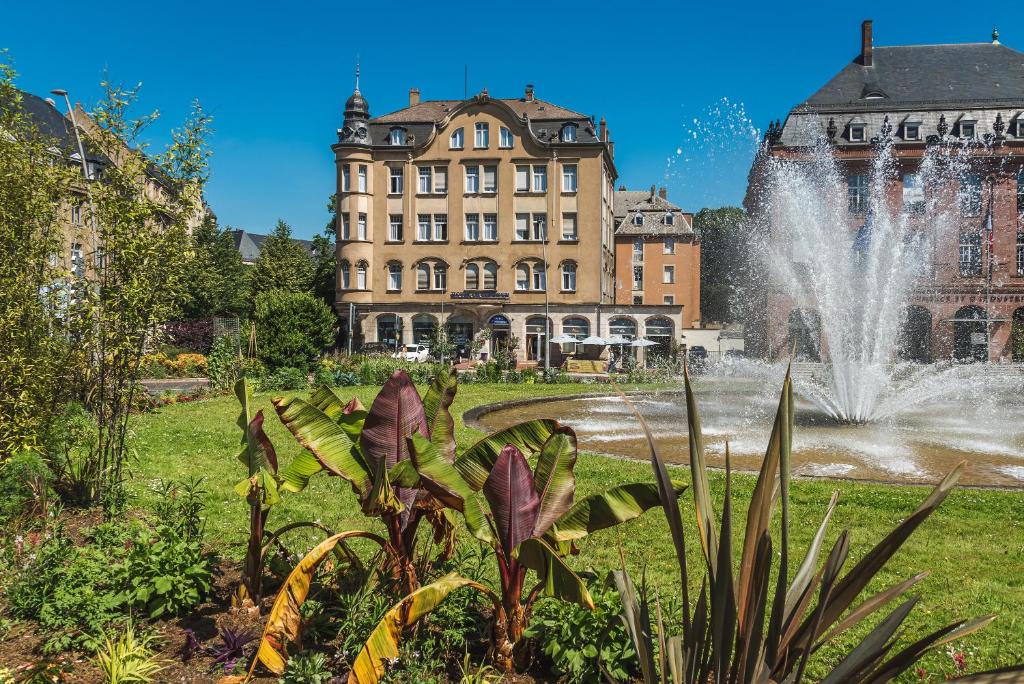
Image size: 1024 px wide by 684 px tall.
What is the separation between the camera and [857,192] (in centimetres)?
4659

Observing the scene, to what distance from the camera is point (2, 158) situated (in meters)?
6.54

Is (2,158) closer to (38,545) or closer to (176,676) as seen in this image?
(38,545)

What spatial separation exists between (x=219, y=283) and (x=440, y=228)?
15321mm

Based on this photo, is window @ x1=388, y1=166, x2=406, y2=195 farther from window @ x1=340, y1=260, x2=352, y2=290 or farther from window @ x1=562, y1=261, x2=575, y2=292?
window @ x1=562, y1=261, x2=575, y2=292

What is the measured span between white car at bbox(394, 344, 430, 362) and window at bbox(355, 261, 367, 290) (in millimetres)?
5108

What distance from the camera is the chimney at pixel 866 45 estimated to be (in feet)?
158

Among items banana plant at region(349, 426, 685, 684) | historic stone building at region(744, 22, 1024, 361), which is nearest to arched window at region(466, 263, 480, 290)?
historic stone building at region(744, 22, 1024, 361)

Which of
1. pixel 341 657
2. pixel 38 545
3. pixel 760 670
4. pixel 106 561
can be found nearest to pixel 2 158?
pixel 38 545

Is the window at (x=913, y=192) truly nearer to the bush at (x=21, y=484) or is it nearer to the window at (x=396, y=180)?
the window at (x=396, y=180)

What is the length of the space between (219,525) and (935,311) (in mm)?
47889

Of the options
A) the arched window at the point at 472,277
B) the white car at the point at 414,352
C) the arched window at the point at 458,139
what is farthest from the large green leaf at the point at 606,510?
the arched window at the point at 458,139

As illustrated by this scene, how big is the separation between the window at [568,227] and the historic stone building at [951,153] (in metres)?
13.6

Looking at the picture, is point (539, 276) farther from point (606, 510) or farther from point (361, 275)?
point (606, 510)

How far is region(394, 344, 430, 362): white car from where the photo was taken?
127 feet
